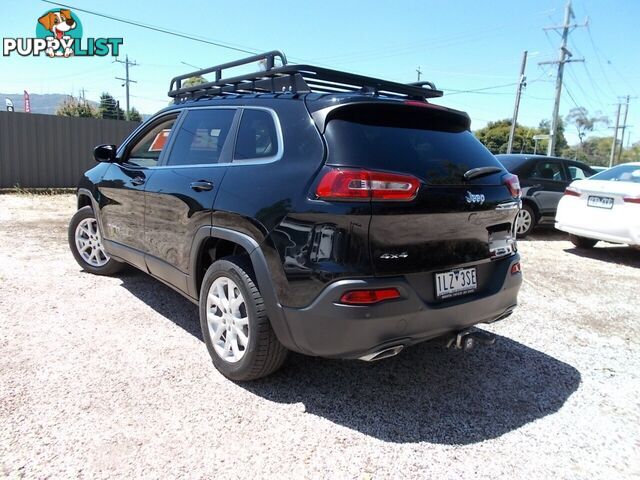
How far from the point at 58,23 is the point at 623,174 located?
19.8 m

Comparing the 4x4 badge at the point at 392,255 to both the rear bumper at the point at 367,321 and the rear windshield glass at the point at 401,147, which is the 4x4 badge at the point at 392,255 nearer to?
the rear bumper at the point at 367,321

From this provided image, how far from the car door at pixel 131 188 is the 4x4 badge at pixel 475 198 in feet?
8.12

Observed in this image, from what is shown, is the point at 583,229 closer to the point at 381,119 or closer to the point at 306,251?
the point at 381,119

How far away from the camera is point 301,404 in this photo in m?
2.85

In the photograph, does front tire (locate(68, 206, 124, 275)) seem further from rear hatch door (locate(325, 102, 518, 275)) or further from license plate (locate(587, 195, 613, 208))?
Result: license plate (locate(587, 195, 613, 208))

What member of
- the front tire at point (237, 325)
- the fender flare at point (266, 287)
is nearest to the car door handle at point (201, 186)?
the fender flare at point (266, 287)

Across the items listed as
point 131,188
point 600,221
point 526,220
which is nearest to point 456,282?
point 131,188

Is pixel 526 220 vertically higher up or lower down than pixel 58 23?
lower down

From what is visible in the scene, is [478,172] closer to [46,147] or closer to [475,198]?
[475,198]

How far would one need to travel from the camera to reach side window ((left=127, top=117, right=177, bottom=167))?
4094 millimetres

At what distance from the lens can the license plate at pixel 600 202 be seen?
22.8 feet

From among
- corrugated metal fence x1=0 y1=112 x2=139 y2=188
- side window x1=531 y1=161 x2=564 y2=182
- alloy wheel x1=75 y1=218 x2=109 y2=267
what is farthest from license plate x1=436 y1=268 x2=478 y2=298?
corrugated metal fence x1=0 y1=112 x2=139 y2=188

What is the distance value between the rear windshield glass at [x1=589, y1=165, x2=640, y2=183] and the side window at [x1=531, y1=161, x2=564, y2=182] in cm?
175

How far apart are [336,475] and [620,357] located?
2.70m
